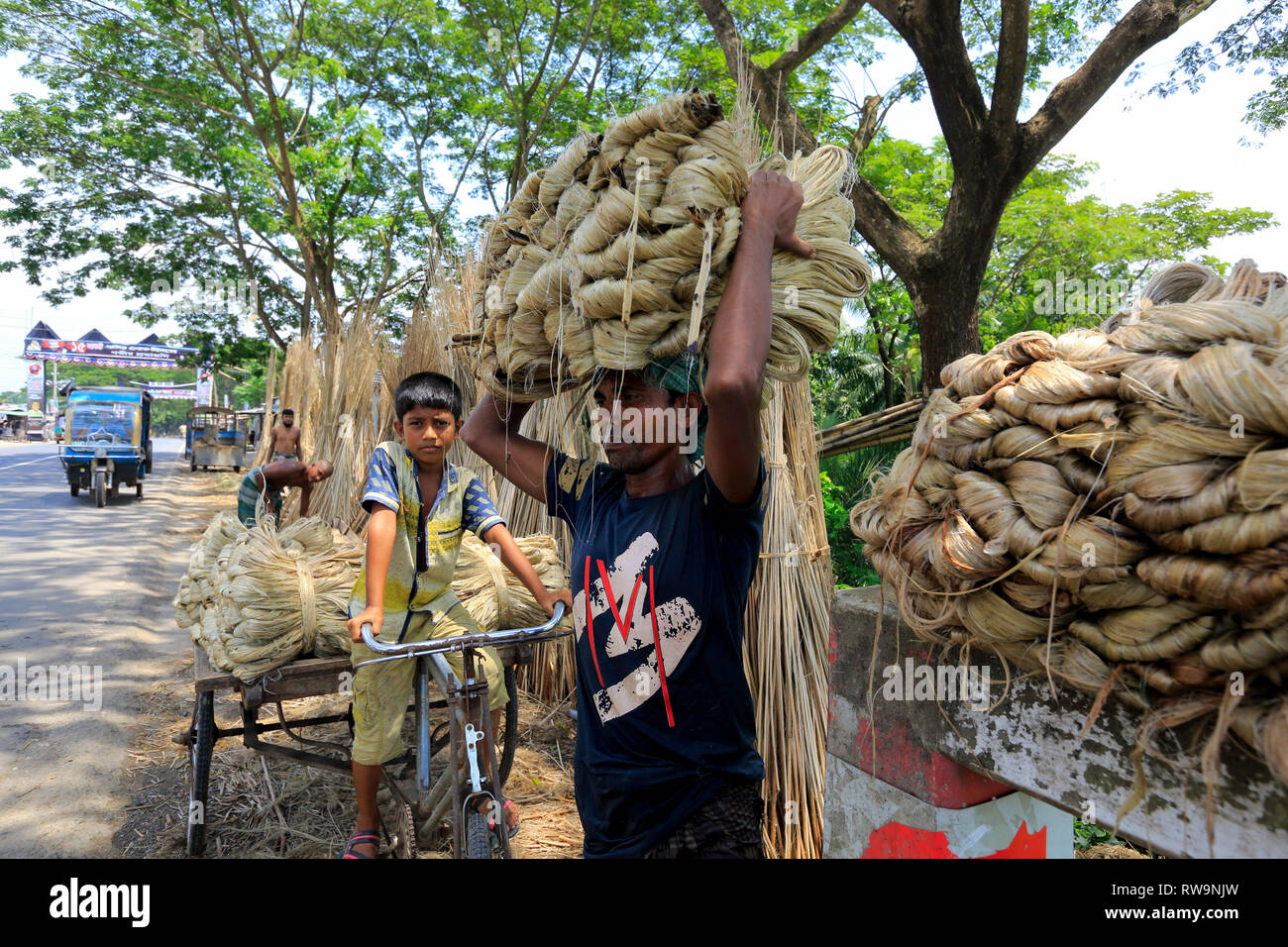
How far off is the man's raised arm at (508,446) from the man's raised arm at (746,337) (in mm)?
644

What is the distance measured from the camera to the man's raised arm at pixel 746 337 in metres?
1.19

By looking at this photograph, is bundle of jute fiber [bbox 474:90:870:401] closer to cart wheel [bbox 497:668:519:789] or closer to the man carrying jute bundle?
the man carrying jute bundle

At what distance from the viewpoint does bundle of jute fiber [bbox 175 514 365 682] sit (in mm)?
2727

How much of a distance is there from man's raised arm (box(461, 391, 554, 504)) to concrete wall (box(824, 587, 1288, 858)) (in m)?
0.81

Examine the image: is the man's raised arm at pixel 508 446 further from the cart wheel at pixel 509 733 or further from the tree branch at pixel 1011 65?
the tree branch at pixel 1011 65

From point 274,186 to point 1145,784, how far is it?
13362mm

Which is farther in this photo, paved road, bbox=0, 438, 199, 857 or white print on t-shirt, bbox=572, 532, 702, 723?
paved road, bbox=0, 438, 199, 857

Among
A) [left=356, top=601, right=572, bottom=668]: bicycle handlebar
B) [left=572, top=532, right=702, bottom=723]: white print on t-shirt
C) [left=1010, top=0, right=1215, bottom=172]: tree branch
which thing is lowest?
[left=356, top=601, right=572, bottom=668]: bicycle handlebar

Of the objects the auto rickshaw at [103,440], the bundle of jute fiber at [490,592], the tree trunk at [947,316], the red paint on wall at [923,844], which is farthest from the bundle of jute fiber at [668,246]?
the auto rickshaw at [103,440]

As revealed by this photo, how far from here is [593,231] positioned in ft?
4.42

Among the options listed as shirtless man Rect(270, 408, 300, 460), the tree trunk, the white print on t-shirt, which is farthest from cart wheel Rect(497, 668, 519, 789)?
shirtless man Rect(270, 408, 300, 460)

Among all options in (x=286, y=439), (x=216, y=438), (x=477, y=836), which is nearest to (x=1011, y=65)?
(x=477, y=836)

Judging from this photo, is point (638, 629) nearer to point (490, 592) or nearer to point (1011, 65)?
point (490, 592)
